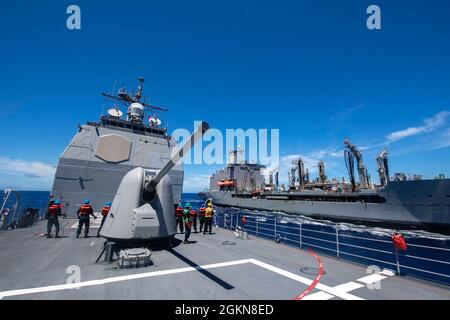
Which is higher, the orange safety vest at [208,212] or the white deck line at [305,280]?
the orange safety vest at [208,212]

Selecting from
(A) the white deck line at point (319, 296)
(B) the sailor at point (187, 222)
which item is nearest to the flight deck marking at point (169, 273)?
(A) the white deck line at point (319, 296)

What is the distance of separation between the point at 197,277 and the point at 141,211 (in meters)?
2.65

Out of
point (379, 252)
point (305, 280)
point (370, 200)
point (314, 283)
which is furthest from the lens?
point (370, 200)

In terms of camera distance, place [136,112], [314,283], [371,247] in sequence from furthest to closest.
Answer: [136,112], [371,247], [314,283]

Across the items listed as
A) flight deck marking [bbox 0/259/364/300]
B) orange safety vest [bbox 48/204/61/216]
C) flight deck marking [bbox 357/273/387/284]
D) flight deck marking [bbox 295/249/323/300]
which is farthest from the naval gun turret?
flight deck marking [bbox 357/273/387/284]

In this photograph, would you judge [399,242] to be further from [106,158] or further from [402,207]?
[402,207]

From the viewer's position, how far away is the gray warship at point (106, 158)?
13.6 metres

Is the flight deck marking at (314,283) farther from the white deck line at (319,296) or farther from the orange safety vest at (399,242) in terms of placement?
the orange safety vest at (399,242)

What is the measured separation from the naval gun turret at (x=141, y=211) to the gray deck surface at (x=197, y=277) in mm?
679

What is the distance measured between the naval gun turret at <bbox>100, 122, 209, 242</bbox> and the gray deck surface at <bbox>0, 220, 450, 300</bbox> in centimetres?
68

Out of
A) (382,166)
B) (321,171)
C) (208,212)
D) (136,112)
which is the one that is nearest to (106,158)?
(136,112)

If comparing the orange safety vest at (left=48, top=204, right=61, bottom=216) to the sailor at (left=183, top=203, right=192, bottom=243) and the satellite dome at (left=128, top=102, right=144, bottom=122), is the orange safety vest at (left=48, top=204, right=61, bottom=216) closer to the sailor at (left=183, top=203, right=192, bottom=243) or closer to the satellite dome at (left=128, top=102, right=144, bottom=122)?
the sailor at (left=183, top=203, right=192, bottom=243)

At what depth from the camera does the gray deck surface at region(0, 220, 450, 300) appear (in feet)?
11.1

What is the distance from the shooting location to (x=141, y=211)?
5789 mm
